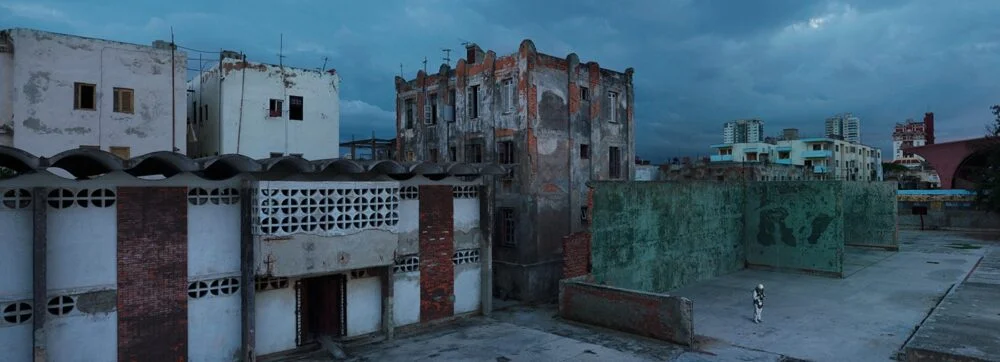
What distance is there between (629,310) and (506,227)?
23.6 feet

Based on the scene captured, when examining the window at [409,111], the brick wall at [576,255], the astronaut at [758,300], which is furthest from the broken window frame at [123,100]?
the astronaut at [758,300]

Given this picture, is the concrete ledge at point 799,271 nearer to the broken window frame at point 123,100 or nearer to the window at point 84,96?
the broken window frame at point 123,100

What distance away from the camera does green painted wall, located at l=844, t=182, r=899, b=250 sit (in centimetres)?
3070

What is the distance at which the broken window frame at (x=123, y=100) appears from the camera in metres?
19.7

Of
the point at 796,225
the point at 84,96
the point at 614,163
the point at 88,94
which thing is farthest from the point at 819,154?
the point at 84,96

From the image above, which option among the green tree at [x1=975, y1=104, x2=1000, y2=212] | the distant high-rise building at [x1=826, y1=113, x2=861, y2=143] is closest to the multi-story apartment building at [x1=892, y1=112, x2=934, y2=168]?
the distant high-rise building at [x1=826, y1=113, x2=861, y2=143]

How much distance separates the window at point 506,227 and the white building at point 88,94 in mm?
11803

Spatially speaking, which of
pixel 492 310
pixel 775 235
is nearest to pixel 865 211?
pixel 775 235

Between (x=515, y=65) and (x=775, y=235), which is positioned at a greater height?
(x=515, y=65)

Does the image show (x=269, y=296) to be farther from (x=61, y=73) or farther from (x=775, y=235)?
(x=775, y=235)

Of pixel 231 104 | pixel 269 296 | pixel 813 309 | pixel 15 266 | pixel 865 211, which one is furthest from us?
pixel 865 211

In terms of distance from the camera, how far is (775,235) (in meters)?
24.3

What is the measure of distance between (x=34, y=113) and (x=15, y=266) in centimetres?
1101

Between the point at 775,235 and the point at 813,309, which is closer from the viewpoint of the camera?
the point at 813,309
